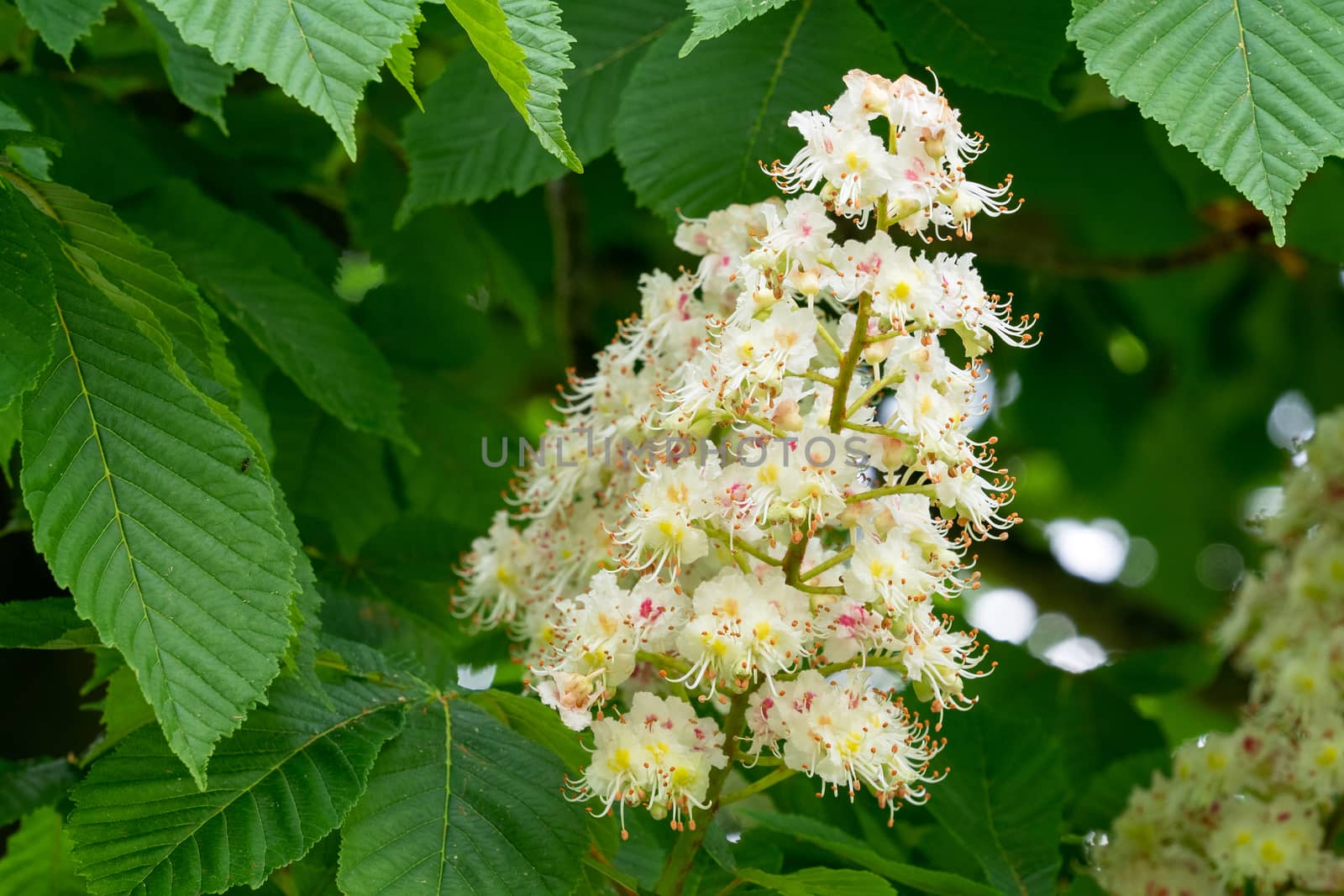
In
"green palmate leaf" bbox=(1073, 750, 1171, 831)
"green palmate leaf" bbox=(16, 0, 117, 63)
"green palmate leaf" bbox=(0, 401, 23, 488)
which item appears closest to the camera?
"green palmate leaf" bbox=(16, 0, 117, 63)

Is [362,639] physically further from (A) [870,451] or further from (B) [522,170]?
(A) [870,451]

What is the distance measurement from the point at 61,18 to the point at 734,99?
102 cm

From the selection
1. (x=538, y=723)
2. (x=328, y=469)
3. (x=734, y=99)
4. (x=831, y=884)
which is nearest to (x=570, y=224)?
(x=328, y=469)

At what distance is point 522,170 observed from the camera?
2.43 metres

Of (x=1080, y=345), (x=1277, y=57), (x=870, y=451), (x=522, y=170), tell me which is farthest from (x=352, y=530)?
(x=1080, y=345)

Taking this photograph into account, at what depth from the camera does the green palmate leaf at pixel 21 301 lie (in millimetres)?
1479

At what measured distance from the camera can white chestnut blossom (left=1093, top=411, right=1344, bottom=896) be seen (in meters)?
2.41

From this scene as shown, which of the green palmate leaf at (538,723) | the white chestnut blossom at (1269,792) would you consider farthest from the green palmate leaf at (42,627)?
the white chestnut blossom at (1269,792)

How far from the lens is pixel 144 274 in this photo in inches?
68.3

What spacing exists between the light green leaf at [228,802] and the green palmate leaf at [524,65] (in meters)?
0.77

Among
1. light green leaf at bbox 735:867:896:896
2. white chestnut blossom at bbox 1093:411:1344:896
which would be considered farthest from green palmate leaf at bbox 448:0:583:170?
white chestnut blossom at bbox 1093:411:1344:896

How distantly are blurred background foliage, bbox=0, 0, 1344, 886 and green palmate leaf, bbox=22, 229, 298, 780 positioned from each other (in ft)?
1.96

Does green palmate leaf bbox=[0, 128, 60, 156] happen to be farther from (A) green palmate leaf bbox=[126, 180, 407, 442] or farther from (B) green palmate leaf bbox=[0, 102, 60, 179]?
(A) green palmate leaf bbox=[126, 180, 407, 442]

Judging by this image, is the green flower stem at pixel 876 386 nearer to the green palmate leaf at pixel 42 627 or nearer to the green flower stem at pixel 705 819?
the green flower stem at pixel 705 819
